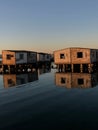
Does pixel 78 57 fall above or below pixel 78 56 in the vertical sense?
below

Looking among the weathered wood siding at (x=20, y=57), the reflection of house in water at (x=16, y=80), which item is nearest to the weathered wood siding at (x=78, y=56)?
the weathered wood siding at (x=20, y=57)

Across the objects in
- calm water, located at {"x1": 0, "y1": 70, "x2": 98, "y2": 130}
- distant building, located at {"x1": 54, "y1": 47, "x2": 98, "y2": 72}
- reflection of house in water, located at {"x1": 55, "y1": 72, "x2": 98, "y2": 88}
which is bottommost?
calm water, located at {"x1": 0, "y1": 70, "x2": 98, "y2": 130}

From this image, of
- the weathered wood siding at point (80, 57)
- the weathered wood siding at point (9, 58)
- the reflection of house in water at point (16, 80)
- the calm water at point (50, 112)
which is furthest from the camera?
the weathered wood siding at point (9, 58)

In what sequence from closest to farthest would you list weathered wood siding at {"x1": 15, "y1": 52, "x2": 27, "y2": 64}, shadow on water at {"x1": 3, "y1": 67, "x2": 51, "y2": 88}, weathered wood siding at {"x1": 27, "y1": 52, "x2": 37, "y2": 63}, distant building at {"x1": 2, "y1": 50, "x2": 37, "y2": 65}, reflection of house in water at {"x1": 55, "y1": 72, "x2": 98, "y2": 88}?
reflection of house in water at {"x1": 55, "y1": 72, "x2": 98, "y2": 88} → shadow on water at {"x1": 3, "y1": 67, "x2": 51, "y2": 88} → distant building at {"x1": 2, "y1": 50, "x2": 37, "y2": 65} → weathered wood siding at {"x1": 15, "y1": 52, "x2": 27, "y2": 64} → weathered wood siding at {"x1": 27, "y1": 52, "x2": 37, "y2": 63}

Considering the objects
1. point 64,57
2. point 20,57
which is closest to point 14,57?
point 20,57

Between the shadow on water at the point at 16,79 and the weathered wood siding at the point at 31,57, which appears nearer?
the shadow on water at the point at 16,79

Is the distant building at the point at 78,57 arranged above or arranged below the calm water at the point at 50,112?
above

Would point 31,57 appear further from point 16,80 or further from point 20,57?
point 16,80

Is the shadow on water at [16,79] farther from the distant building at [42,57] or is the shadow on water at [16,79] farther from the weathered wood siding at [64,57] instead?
the distant building at [42,57]

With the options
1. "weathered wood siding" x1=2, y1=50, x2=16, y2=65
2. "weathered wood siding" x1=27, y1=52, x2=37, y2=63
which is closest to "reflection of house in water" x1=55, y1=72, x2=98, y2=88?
"weathered wood siding" x1=2, y1=50, x2=16, y2=65

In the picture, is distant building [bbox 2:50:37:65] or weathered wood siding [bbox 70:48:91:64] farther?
distant building [bbox 2:50:37:65]

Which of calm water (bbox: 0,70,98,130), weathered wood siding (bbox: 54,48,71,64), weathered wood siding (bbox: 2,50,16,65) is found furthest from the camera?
weathered wood siding (bbox: 2,50,16,65)

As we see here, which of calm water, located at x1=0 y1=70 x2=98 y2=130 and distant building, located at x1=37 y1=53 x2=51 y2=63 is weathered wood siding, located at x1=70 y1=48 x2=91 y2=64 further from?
distant building, located at x1=37 y1=53 x2=51 y2=63

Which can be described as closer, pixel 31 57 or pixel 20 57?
pixel 20 57
